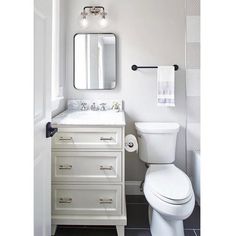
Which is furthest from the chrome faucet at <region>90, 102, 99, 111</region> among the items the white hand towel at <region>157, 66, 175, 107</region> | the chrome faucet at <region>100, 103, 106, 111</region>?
the white hand towel at <region>157, 66, 175, 107</region>

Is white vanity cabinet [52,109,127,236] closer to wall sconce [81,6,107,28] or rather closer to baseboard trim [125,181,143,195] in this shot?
baseboard trim [125,181,143,195]

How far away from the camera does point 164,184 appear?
195 cm

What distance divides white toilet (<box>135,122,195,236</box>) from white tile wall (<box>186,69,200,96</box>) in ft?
1.62

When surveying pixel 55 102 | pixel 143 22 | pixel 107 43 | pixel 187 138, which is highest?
pixel 143 22

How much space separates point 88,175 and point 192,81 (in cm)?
150

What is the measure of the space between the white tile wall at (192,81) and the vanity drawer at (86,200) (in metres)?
1.35

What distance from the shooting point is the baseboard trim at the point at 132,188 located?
289cm

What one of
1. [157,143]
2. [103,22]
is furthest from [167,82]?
[103,22]
